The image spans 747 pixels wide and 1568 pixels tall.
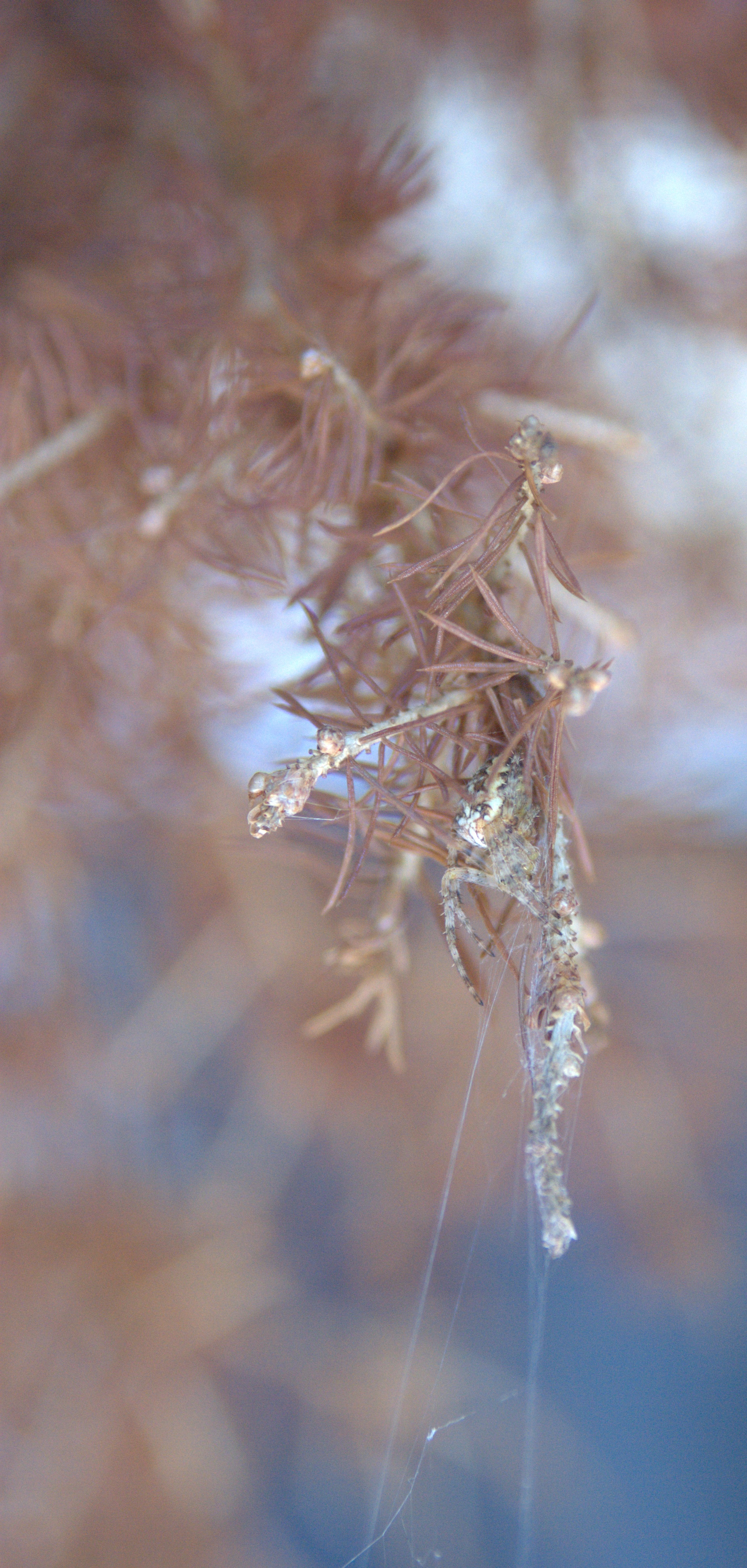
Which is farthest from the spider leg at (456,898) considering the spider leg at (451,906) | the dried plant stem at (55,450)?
the dried plant stem at (55,450)

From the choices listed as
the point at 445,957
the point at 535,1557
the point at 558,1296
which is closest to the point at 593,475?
the point at 445,957

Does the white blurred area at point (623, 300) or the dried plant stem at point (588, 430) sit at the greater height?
the white blurred area at point (623, 300)

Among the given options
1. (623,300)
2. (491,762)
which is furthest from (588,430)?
(623,300)

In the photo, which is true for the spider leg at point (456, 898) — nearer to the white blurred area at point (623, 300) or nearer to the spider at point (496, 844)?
the spider at point (496, 844)

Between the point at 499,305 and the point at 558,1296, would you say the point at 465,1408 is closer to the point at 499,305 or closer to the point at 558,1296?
the point at 558,1296

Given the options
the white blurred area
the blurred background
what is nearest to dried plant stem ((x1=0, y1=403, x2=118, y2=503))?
the blurred background

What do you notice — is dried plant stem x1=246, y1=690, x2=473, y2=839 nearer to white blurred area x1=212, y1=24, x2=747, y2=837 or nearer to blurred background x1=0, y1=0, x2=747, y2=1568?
blurred background x1=0, y1=0, x2=747, y2=1568
